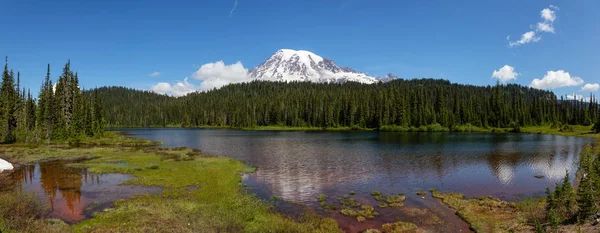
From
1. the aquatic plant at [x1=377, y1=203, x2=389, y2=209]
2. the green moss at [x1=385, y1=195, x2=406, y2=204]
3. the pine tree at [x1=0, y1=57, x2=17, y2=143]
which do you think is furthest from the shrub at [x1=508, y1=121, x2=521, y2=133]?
the pine tree at [x1=0, y1=57, x2=17, y2=143]

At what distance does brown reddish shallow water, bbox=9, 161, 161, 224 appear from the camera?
94.6 ft

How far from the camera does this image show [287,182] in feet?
139

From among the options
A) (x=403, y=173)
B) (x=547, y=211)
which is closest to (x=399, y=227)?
(x=547, y=211)

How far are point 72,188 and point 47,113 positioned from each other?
3044 inches

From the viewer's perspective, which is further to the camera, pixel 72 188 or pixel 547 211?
pixel 72 188

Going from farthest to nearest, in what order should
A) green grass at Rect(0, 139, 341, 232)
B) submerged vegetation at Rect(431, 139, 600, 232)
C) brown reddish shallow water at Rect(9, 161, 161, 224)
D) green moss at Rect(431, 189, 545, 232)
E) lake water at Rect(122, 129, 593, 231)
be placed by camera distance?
lake water at Rect(122, 129, 593, 231) < brown reddish shallow water at Rect(9, 161, 161, 224) < green moss at Rect(431, 189, 545, 232) < green grass at Rect(0, 139, 341, 232) < submerged vegetation at Rect(431, 139, 600, 232)

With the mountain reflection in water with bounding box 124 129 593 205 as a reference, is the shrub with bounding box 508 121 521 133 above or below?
above

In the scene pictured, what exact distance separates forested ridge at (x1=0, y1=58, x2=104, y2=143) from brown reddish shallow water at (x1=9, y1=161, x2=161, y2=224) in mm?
54334

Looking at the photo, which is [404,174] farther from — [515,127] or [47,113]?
[515,127]

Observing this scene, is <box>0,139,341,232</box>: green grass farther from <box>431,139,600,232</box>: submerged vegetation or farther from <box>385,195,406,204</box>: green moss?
<box>431,139,600,232</box>: submerged vegetation

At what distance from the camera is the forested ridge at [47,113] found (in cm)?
9200

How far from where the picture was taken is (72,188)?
37.2m

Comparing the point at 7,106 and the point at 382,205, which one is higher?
the point at 7,106

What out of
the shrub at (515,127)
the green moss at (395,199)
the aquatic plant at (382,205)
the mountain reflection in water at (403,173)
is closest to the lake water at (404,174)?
the mountain reflection in water at (403,173)
